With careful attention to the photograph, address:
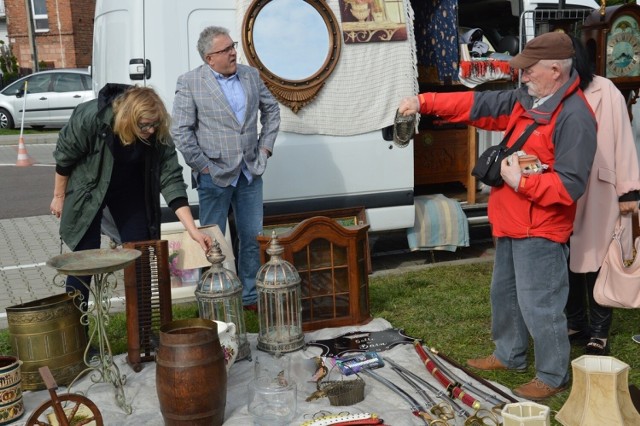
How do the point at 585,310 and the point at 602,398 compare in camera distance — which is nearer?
the point at 602,398

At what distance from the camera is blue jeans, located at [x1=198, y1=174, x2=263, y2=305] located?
4.86m

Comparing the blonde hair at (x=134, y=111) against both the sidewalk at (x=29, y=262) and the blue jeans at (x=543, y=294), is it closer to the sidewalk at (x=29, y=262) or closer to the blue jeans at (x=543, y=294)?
the sidewalk at (x=29, y=262)

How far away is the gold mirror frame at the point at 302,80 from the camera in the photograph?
5.21 metres

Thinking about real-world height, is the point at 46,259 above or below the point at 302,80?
below

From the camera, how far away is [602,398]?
2887 mm

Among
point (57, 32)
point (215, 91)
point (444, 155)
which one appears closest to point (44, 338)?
point (215, 91)

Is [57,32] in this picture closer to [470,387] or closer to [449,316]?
[449,316]

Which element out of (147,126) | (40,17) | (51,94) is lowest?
(147,126)

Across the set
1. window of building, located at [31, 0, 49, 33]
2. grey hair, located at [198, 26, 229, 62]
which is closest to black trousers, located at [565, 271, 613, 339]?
grey hair, located at [198, 26, 229, 62]

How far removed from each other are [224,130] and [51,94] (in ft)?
42.0

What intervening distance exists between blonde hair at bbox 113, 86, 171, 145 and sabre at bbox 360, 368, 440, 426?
1723mm

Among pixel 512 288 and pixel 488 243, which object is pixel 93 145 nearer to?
pixel 512 288

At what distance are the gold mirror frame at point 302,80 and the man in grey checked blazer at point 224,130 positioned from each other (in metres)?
0.36

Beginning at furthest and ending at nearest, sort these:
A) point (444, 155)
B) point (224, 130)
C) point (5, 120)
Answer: point (5, 120)
point (444, 155)
point (224, 130)
